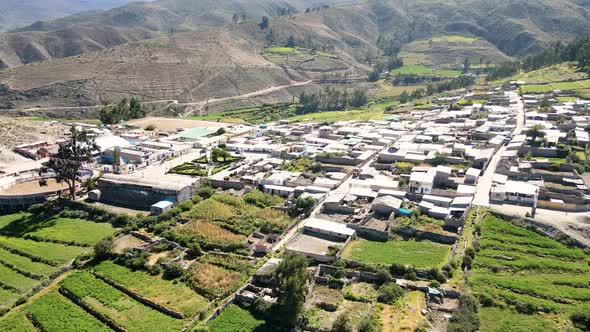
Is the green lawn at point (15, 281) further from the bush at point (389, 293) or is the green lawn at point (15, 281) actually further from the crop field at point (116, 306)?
the bush at point (389, 293)

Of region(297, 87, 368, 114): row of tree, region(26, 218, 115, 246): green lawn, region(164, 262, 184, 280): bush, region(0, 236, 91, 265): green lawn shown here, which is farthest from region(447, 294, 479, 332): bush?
region(297, 87, 368, 114): row of tree

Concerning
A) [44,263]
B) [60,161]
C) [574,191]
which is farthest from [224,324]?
[574,191]

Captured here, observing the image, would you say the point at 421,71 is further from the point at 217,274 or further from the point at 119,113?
the point at 217,274

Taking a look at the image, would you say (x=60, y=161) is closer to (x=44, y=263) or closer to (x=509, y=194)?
(x=44, y=263)

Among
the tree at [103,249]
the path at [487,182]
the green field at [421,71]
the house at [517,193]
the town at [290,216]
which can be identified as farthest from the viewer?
the green field at [421,71]

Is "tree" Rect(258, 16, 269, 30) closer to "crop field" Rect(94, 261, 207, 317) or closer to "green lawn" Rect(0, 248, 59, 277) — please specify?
"green lawn" Rect(0, 248, 59, 277)

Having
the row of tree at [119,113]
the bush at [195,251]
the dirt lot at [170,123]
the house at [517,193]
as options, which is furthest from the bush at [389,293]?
the row of tree at [119,113]
